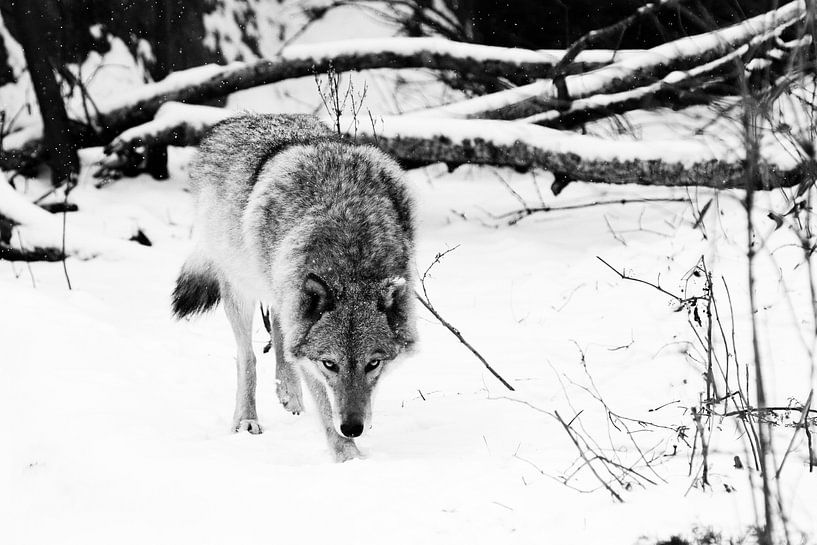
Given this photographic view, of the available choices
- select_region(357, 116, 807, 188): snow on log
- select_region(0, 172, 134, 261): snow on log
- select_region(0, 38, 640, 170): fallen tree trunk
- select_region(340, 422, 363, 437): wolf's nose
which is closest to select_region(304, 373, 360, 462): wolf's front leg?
select_region(340, 422, 363, 437): wolf's nose

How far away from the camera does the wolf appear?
12.4 feet

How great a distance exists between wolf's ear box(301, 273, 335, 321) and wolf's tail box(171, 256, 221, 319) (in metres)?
1.60

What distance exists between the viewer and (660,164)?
6.76 m

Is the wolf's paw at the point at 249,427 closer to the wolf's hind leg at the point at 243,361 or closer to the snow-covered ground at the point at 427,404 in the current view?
the wolf's hind leg at the point at 243,361

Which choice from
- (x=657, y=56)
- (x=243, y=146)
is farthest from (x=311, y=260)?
(x=657, y=56)

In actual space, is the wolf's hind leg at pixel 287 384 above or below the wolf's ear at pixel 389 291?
below

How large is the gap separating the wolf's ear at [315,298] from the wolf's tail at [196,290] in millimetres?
1605

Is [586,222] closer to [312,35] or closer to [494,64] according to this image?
[494,64]

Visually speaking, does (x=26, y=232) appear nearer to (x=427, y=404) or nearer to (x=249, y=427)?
(x=249, y=427)

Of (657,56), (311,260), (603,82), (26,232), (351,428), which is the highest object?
(657,56)

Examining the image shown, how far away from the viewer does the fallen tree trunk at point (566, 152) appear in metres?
6.60

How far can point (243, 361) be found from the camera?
16.0 ft

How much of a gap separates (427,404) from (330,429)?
850mm

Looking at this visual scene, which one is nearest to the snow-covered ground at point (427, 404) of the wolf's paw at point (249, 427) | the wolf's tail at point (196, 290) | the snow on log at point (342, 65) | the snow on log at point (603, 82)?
the wolf's paw at point (249, 427)
